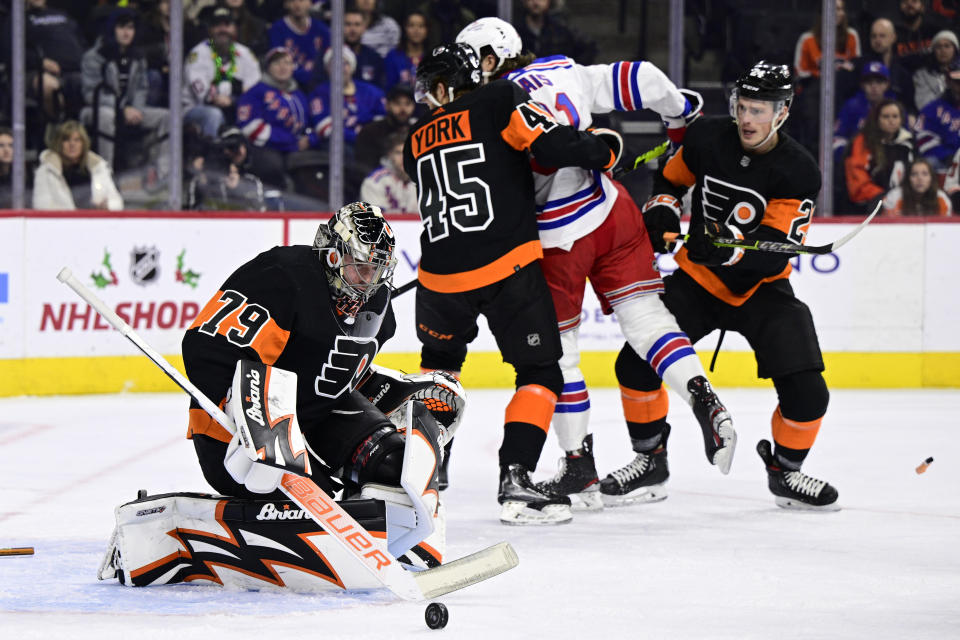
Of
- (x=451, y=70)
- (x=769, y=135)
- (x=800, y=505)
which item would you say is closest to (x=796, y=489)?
(x=800, y=505)

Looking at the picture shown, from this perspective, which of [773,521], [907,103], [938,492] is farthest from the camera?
[907,103]

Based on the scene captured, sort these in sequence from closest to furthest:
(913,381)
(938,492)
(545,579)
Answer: (545,579)
(938,492)
(913,381)

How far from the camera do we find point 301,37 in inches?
245

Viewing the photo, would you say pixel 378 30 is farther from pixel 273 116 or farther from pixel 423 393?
pixel 423 393

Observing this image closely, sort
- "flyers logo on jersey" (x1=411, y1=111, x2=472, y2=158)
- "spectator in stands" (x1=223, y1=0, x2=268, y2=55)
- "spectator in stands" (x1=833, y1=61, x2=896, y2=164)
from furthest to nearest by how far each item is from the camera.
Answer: "spectator in stands" (x1=833, y1=61, x2=896, y2=164)
"spectator in stands" (x1=223, y1=0, x2=268, y2=55)
"flyers logo on jersey" (x1=411, y1=111, x2=472, y2=158)

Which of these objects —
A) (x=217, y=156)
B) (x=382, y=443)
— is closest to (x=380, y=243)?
(x=382, y=443)

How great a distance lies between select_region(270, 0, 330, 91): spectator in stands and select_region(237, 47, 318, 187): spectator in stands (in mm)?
34

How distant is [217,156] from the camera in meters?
6.14

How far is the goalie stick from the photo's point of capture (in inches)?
92.7

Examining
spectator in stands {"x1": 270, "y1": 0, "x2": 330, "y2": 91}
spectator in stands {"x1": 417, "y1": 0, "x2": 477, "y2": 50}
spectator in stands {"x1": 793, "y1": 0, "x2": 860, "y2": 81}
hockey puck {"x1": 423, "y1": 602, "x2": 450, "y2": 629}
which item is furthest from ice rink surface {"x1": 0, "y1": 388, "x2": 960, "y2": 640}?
spectator in stands {"x1": 417, "y1": 0, "x2": 477, "y2": 50}

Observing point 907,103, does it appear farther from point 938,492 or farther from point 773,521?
point 773,521

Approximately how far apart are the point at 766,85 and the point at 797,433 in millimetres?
888

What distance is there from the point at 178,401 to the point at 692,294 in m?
2.61

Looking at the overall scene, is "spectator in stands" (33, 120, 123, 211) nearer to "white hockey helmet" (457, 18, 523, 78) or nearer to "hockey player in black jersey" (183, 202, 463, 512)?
"white hockey helmet" (457, 18, 523, 78)
